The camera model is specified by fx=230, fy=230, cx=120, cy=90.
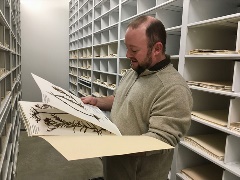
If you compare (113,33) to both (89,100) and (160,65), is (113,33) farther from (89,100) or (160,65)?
(160,65)

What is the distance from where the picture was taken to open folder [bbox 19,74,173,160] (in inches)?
23.0

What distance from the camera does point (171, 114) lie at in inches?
33.9

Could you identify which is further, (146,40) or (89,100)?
(89,100)

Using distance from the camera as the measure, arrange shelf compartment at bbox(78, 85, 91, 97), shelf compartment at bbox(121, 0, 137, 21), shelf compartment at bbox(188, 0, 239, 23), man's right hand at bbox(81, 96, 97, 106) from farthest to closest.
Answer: shelf compartment at bbox(78, 85, 91, 97) → shelf compartment at bbox(121, 0, 137, 21) → shelf compartment at bbox(188, 0, 239, 23) → man's right hand at bbox(81, 96, 97, 106)

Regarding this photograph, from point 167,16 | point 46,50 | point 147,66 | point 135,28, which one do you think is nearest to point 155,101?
point 147,66

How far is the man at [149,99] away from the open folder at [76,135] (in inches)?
7.9

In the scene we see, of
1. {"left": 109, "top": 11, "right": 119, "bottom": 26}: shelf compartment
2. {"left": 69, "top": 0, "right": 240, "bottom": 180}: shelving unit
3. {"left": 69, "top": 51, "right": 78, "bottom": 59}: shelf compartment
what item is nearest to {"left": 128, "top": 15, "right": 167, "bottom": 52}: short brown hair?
{"left": 69, "top": 0, "right": 240, "bottom": 180}: shelving unit

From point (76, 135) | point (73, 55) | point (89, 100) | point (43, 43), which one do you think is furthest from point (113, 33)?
point (43, 43)

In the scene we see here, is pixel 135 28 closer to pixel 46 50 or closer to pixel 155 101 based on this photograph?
pixel 155 101

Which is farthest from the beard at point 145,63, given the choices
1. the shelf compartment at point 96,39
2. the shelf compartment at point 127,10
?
the shelf compartment at point 96,39

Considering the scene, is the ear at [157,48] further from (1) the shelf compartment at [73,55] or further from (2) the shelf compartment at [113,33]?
(1) the shelf compartment at [73,55]

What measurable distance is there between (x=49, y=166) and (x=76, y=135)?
243 centimetres

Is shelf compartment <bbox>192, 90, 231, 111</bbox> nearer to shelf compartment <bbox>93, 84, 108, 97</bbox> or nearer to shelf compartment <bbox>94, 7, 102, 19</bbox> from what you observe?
shelf compartment <bbox>93, 84, 108, 97</bbox>

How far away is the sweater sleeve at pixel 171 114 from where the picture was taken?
2.73 ft
